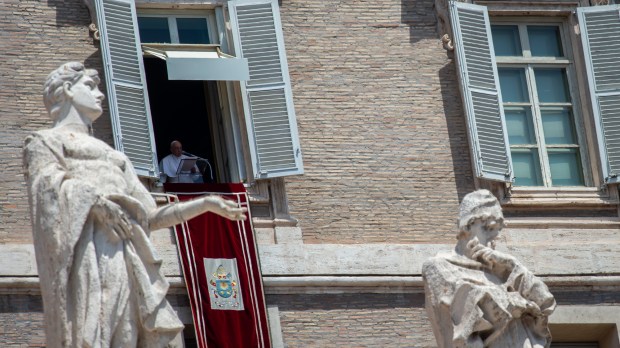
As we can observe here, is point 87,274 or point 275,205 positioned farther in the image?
point 275,205

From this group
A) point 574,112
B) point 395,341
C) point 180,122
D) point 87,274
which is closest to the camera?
point 87,274

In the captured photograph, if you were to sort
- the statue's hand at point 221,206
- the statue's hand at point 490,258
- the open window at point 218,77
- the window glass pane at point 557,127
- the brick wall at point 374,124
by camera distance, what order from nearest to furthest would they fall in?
the statue's hand at point 221,206 → the statue's hand at point 490,258 → the open window at point 218,77 → the brick wall at point 374,124 → the window glass pane at point 557,127

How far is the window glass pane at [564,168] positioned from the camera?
24047 millimetres

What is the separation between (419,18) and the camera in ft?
79.5

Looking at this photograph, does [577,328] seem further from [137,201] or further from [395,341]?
[137,201]

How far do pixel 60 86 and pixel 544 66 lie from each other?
6.96 m

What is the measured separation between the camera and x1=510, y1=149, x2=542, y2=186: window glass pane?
2398cm

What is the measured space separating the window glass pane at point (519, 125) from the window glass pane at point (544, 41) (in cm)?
55

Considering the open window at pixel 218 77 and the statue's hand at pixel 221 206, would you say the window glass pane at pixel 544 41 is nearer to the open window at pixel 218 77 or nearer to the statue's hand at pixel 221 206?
the open window at pixel 218 77

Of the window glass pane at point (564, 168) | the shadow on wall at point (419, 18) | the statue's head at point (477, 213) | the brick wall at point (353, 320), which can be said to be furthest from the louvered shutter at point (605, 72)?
the statue's head at point (477, 213)

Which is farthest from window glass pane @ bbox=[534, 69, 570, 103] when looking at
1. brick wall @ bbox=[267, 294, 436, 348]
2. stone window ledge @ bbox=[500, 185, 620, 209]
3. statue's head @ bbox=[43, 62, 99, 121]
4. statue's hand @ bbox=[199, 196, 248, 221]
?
statue's hand @ bbox=[199, 196, 248, 221]

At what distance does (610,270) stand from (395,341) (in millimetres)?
2046

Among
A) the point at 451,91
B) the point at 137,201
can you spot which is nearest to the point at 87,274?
the point at 137,201

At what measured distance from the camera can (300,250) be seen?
2295cm
